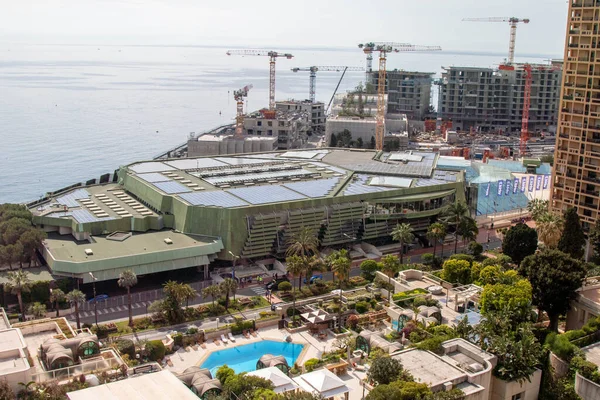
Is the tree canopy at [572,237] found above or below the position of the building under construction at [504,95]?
below

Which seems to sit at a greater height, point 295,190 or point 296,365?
point 295,190

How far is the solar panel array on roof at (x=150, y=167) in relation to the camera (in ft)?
316

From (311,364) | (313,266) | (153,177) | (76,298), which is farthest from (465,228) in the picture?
(76,298)

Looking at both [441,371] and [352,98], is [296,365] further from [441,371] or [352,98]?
[352,98]

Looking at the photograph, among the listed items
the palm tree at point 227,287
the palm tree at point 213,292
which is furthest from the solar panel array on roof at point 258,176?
the palm tree at point 213,292

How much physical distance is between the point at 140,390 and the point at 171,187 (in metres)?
52.8

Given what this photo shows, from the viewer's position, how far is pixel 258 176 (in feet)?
306

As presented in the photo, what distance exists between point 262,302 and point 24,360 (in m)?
33.3

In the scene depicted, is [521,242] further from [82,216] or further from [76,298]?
[82,216]

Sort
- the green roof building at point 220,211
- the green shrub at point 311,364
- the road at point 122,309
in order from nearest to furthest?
the green shrub at point 311,364
the road at point 122,309
the green roof building at point 220,211

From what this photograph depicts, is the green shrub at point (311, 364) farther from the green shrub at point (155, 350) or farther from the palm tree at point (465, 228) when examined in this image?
the palm tree at point (465, 228)

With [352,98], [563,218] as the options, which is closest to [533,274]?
[563,218]

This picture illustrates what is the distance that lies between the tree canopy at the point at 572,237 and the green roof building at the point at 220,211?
19446 mm

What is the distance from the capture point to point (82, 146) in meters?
172
